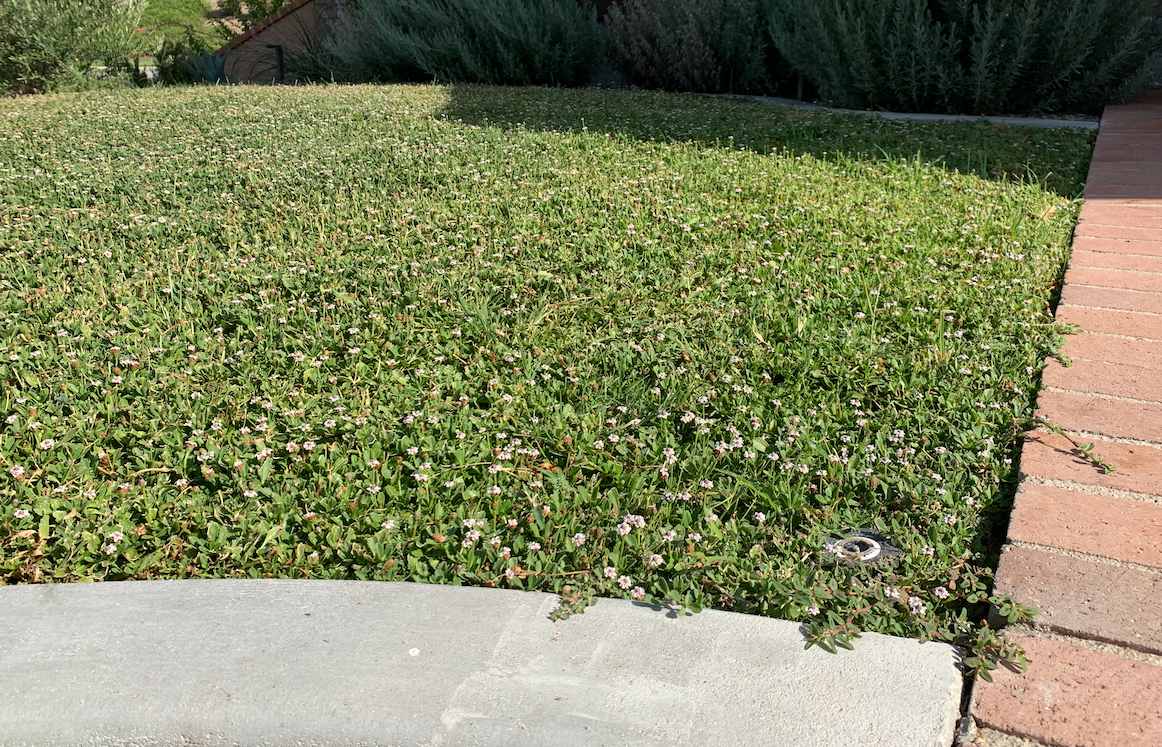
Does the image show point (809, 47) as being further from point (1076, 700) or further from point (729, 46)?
point (1076, 700)

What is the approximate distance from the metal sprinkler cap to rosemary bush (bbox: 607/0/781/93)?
901 cm

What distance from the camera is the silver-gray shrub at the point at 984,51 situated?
8016 millimetres

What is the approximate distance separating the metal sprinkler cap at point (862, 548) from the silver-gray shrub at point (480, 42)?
32.1 feet

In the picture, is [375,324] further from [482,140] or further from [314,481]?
[482,140]

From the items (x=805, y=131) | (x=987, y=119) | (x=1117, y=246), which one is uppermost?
(x=987, y=119)

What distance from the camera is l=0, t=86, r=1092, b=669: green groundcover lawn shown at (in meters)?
2.35

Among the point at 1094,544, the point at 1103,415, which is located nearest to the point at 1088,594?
the point at 1094,544

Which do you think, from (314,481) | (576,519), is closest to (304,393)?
(314,481)

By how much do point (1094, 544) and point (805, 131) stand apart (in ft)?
19.5

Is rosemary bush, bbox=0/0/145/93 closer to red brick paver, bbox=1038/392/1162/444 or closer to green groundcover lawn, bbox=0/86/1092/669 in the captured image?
green groundcover lawn, bbox=0/86/1092/669

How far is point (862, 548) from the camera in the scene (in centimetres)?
237

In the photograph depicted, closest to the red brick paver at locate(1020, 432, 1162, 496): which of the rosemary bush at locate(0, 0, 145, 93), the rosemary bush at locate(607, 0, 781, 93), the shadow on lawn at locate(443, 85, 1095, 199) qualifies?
the shadow on lawn at locate(443, 85, 1095, 199)

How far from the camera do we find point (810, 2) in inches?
334

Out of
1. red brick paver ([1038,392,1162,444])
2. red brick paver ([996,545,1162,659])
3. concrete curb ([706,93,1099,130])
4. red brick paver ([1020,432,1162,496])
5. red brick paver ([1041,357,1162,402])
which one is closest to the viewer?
red brick paver ([996,545,1162,659])
